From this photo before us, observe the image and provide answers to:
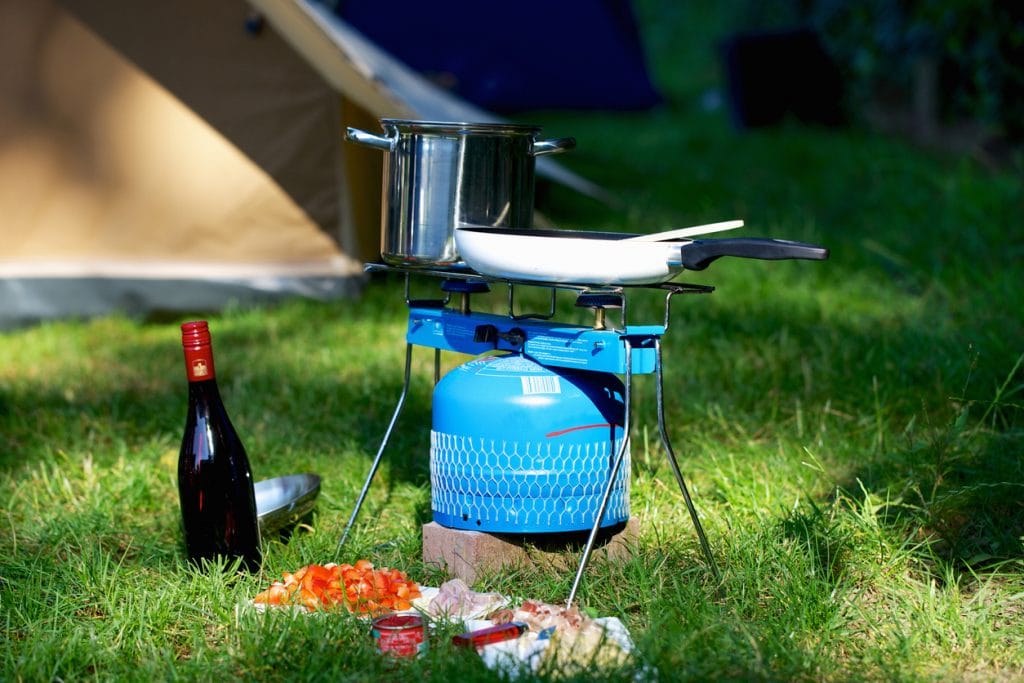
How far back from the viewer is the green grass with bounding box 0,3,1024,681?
6.82ft

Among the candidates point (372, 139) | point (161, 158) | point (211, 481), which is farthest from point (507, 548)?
point (161, 158)

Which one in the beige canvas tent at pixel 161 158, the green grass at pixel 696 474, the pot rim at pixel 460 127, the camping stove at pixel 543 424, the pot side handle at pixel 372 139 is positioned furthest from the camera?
the beige canvas tent at pixel 161 158

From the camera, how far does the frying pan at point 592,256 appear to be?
199 cm

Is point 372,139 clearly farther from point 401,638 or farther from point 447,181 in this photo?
point 401,638

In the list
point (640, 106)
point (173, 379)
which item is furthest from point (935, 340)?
point (640, 106)

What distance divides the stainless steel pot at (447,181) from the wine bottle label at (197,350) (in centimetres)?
39

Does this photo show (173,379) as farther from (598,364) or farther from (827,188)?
(827,188)

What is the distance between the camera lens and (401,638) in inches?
78.9

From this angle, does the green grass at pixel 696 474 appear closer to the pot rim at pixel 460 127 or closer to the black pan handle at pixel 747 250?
the black pan handle at pixel 747 250

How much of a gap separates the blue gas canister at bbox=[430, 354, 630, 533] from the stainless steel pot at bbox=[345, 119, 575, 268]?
266mm

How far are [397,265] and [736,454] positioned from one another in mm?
1027

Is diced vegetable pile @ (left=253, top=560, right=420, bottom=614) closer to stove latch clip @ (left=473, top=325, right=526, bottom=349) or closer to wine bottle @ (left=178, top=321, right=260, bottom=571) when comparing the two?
wine bottle @ (left=178, top=321, right=260, bottom=571)

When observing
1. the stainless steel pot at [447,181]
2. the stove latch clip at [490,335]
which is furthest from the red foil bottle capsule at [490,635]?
the stainless steel pot at [447,181]

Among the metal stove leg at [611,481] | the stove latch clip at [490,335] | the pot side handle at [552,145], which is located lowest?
the metal stove leg at [611,481]
